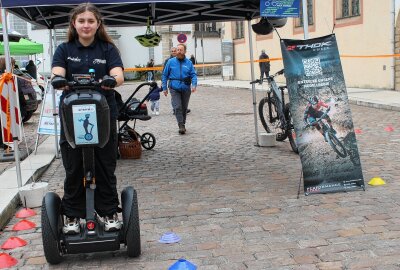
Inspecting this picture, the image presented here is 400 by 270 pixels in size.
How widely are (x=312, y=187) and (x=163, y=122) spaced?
8.23m

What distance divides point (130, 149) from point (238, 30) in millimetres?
26398

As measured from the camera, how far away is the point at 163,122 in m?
13.8

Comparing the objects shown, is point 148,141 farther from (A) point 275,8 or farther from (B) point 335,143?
(B) point 335,143

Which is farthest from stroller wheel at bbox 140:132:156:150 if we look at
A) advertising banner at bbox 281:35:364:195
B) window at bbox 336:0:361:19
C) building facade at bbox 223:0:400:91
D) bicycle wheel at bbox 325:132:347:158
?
window at bbox 336:0:361:19

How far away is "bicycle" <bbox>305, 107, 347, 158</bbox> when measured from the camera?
5809 millimetres

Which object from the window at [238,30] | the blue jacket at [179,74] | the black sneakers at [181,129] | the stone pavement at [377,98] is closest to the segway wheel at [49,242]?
the black sneakers at [181,129]

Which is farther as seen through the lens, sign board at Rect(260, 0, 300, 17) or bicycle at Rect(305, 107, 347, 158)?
sign board at Rect(260, 0, 300, 17)

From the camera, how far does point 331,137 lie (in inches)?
230

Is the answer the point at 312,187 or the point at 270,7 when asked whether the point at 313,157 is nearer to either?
the point at 312,187

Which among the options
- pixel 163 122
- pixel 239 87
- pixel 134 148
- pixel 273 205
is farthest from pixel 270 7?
pixel 239 87

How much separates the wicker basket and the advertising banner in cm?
351

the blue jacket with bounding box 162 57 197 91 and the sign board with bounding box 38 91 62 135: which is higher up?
the blue jacket with bounding box 162 57 197 91

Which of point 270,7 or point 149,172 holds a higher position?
point 270,7

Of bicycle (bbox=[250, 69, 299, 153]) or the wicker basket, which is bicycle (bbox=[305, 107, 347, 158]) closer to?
bicycle (bbox=[250, 69, 299, 153])
